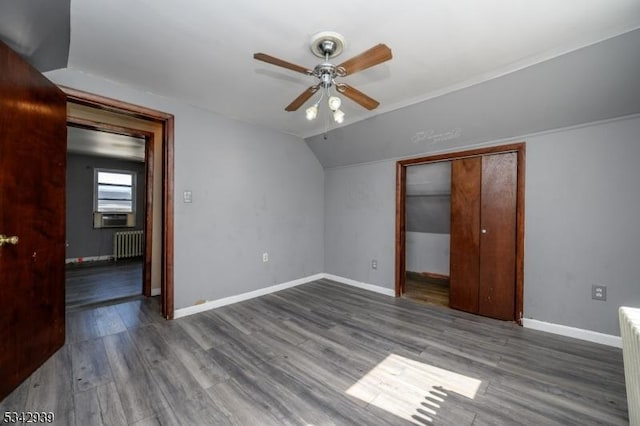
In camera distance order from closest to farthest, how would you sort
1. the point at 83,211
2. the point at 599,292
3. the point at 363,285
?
1. the point at 599,292
2. the point at 363,285
3. the point at 83,211

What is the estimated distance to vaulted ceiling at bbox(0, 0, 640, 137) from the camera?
1525mm

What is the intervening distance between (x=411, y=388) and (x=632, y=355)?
110 cm

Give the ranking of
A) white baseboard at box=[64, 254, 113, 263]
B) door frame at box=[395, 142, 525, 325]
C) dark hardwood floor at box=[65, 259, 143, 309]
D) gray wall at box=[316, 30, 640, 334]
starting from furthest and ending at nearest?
white baseboard at box=[64, 254, 113, 263]
dark hardwood floor at box=[65, 259, 143, 309]
door frame at box=[395, 142, 525, 325]
gray wall at box=[316, 30, 640, 334]

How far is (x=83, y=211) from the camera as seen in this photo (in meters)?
5.74

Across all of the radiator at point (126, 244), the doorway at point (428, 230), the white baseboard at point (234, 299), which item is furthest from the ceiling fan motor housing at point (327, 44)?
the radiator at point (126, 244)

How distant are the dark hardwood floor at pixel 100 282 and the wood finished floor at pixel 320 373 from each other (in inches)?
25.1

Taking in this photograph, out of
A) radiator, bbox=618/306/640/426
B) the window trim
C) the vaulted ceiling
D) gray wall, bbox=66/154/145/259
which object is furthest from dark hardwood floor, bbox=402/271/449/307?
gray wall, bbox=66/154/145/259

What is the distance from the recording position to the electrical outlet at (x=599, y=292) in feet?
7.41

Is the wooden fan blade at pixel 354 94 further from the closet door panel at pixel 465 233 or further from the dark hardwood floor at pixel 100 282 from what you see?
the dark hardwood floor at pixel 100 282

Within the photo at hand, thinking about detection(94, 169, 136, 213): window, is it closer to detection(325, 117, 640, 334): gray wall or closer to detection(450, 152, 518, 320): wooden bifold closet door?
detection(450, 152, 518, 320): wooden bifold closet door

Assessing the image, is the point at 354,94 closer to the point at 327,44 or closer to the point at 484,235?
the point at 327,44

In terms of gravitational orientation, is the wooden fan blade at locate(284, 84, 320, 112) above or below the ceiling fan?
below

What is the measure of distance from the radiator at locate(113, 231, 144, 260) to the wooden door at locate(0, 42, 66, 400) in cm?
432

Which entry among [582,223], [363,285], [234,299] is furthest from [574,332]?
[234,299]
